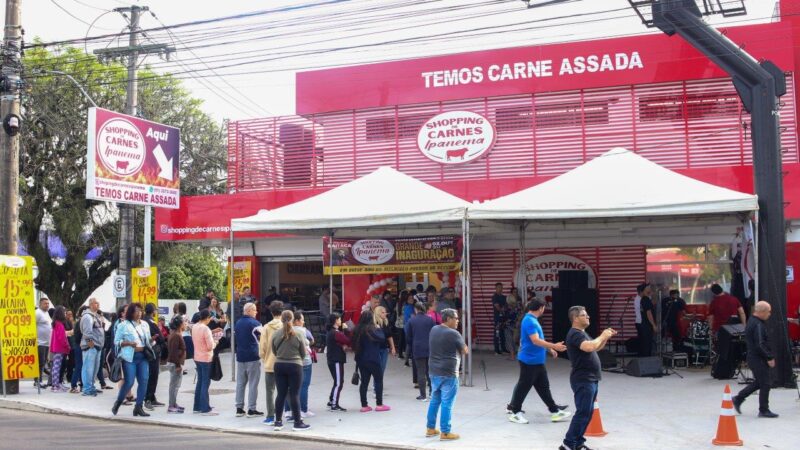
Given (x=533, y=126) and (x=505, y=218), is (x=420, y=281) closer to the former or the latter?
(x=533, y=126)

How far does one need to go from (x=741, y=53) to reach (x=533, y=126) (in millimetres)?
5869

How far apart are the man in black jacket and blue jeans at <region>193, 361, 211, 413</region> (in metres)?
7.24

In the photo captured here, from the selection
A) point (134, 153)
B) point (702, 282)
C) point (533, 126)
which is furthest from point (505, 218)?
point (134, 153)

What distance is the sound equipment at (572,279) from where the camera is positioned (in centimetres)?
1742

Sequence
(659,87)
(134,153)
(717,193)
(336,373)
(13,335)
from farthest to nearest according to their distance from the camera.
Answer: (659,87) → (134,153) → (13,335) → (717,193) → (336,373)

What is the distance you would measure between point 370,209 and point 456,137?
229 inches

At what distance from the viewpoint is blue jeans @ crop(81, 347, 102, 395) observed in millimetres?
13953

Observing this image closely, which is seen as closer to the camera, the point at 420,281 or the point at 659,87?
the point at 659,87

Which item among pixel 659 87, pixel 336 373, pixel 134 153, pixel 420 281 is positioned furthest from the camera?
pixel 420 281

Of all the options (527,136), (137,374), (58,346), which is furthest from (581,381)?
(527,136)

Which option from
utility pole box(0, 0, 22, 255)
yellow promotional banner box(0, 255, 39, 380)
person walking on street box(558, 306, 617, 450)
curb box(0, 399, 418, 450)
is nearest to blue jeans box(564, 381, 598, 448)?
person walking on street box(558, 306, 617, 450)

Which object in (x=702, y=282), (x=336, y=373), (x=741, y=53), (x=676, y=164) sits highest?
(x=741, y=53)

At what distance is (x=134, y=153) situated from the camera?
17.4m

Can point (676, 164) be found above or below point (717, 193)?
above
